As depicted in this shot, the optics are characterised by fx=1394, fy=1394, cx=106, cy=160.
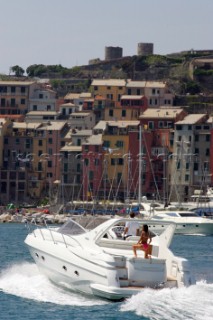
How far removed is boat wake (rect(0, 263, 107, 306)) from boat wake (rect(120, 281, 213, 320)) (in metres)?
1.24

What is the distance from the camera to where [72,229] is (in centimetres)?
3231

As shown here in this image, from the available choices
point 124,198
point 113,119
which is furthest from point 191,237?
point 113,119

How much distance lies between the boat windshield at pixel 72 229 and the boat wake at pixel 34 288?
3.92ft

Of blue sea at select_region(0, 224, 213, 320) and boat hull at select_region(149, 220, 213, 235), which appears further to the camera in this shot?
boat hull at select_region(149, 220, 213, 235)

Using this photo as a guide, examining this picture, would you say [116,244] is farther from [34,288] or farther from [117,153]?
[117,153]

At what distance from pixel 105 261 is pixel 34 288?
11.6 feet

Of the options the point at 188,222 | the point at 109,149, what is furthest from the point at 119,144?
the point at 188,222

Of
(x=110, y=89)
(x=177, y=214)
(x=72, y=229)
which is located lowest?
(x=177, y=214)

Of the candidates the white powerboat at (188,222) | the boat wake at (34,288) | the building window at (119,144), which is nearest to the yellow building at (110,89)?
the building window at (119,144)

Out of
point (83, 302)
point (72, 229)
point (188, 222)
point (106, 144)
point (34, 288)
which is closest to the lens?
point (83, 302)

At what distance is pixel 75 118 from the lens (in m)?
115

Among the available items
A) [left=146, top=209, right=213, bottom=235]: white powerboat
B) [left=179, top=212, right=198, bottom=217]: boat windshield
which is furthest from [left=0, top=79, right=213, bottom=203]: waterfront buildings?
[left=146, top=209, right=213, bottom=235]: white powerboat

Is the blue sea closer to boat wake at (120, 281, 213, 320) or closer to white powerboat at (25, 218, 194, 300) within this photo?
boat wake at (120, 281, 213, 320)

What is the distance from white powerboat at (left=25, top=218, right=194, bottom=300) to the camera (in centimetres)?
2873
